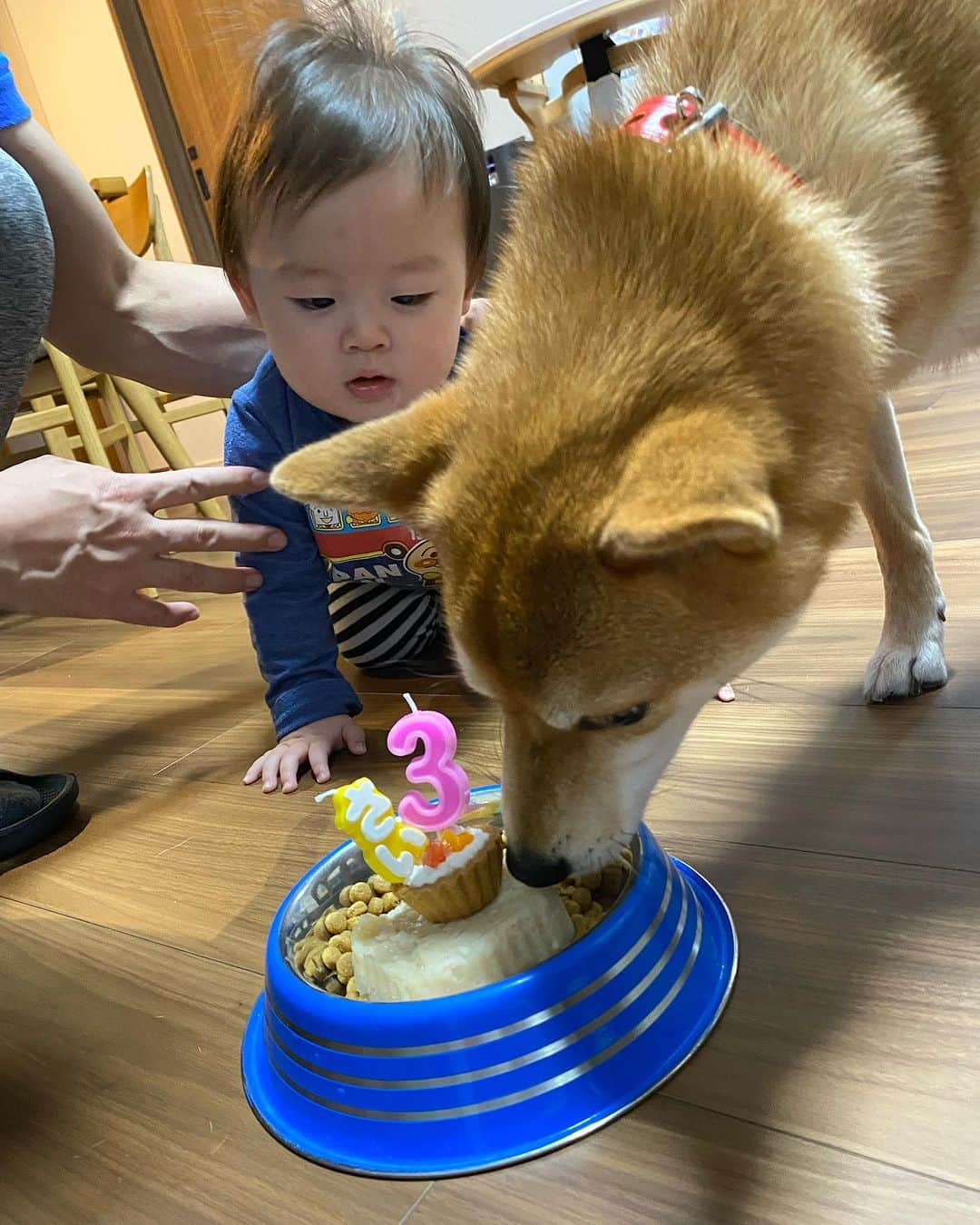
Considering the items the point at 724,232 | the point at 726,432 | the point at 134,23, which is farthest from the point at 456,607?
the point at 134,23

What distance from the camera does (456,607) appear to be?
32.1 inches

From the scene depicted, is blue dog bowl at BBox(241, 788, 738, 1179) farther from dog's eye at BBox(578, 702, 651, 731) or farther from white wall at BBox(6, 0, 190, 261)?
A: white wall at BBox(6, 0, 190, 261)

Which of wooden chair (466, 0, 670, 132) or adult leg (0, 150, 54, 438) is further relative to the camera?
wooden chair (466, 0, 670, 132)

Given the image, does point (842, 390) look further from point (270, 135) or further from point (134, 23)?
point (134, 23)

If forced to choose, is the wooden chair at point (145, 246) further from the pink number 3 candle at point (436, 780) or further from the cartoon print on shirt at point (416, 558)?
the pink number 3 candle at point (436, 780)

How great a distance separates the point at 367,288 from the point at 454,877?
2.75 ft

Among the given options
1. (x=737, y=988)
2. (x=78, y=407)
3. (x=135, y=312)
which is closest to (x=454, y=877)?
(x=737, y=988)

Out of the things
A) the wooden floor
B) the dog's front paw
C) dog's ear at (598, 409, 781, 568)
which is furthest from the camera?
the dog's front paw

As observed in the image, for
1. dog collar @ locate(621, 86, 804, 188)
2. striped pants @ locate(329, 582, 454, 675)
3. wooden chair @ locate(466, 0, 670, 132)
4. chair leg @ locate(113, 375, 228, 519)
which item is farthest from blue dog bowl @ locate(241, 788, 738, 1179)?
chair leg @ locate(113, 375, 228, 519)

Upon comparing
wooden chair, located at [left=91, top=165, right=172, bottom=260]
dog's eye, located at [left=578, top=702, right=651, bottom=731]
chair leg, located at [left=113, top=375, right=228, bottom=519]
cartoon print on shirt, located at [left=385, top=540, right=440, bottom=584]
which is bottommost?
chair leg, located at [left=113, top=375, right=228, bottom=519]

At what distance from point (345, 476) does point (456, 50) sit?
1089mm

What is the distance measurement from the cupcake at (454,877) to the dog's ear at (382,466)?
30 cm

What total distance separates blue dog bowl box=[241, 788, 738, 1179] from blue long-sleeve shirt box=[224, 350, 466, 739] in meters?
0.80

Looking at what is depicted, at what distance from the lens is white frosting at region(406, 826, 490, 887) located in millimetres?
A: 897
